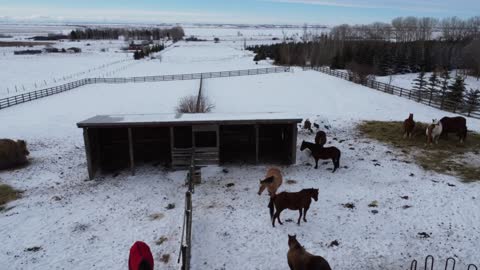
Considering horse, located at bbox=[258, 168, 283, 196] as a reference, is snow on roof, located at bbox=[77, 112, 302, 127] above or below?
above

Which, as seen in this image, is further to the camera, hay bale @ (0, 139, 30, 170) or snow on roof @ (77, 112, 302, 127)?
hay bale @ (0, 139, 30, 170)

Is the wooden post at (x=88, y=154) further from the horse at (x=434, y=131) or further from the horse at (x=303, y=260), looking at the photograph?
the horse at (x=434, y=131)

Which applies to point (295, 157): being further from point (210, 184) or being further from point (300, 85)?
point (300, 85)

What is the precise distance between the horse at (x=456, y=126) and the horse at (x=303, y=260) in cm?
1266

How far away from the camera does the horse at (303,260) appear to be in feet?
22.5

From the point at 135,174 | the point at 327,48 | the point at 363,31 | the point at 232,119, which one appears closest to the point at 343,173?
the point at 232,119

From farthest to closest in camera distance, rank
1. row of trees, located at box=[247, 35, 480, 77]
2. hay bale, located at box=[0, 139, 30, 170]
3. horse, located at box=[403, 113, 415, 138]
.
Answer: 1. row of trees, located at box=[247, 35, 480, 77]
2. horse, located at box=[403, 113, 415, 138]
3. hay bale, located at box=[0, 139, 30, 170]

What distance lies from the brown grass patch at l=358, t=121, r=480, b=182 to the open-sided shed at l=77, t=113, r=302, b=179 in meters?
5.39

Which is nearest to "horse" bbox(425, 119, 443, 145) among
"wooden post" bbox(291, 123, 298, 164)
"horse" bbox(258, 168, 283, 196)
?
"wooden post" bbox(291, 123, 298, 164)

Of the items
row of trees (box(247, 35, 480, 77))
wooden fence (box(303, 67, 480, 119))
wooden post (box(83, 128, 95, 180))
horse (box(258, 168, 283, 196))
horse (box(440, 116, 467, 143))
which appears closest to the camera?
horse (box(258, 168, 283, 196))

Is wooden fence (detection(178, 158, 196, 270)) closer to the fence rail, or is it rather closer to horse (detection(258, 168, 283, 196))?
horse (detection(258, 168, 283, 196))

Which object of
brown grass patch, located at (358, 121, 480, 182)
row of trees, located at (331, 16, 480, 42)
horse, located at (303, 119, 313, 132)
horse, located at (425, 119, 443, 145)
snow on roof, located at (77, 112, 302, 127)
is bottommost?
brown grass patch, located at (358, 121, 480, 182)

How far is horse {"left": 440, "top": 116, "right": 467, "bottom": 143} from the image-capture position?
16.5 m

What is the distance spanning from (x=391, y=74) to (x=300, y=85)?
17238 mm
